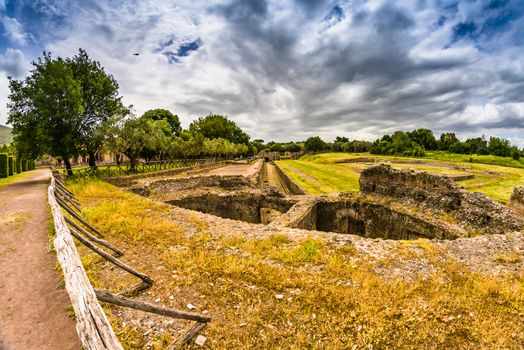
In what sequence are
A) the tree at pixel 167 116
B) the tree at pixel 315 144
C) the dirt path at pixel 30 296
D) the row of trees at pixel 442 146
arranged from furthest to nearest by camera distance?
1. the tree at pixel 315 144
2. the row of trees at pixel 442 146
3. the tree at pixel 167 116
4. the dirt path at pixel 30 296

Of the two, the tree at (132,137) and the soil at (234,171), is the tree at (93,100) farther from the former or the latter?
the soil at (234,171)

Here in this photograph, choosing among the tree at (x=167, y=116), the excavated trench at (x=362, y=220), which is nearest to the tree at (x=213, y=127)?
the tree at (x=167, y=116)

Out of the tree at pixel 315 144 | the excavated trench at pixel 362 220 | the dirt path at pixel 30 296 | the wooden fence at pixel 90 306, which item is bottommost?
the excavated trench at pixel 362 220

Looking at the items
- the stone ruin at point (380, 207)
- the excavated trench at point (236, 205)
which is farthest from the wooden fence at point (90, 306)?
the excavated trench at point (236, 205)

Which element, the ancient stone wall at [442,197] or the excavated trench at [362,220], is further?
the excavated trench at [362,220]

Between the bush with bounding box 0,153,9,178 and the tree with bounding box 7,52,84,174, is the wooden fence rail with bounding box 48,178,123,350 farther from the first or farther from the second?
the bush with bounding box 0,153,9,178

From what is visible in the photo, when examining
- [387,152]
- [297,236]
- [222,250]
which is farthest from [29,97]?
[387,152]

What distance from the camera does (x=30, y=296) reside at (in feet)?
16.5

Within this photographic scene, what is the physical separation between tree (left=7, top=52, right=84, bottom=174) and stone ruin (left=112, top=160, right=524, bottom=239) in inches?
320

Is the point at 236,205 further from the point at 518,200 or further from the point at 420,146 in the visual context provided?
the point at 420,146

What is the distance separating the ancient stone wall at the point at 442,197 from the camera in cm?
1105

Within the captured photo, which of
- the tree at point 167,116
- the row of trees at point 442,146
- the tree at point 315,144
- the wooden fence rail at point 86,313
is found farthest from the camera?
the tree at point 315,144

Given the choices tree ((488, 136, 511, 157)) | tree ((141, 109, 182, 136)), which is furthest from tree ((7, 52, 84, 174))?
tree ((488, 136, 511, 157))

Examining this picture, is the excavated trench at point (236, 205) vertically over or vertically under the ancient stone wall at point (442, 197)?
under
